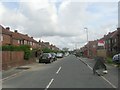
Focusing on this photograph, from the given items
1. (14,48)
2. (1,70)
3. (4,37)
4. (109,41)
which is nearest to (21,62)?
(14,48)

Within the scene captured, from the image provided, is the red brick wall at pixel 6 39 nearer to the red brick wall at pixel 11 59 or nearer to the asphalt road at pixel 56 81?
the red brick wall at pixel 11 59

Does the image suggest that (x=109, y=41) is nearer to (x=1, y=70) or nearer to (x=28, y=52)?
(x=28, y=52)

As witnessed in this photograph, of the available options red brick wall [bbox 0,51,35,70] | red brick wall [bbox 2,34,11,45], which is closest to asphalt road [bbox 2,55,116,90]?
red brick wall [bbox 0,51,35,70]

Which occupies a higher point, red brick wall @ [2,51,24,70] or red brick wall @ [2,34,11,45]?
red brick wall @ [2,34,11,45]

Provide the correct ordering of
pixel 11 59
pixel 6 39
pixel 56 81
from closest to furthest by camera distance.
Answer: pixel 56 81
pixel 11 59
pixel 6 39

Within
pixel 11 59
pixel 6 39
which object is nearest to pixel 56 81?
pixel 11 59

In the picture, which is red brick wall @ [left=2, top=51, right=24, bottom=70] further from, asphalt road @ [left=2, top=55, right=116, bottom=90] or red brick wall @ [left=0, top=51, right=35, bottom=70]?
asphalt road @ [left=2, top=55, right=116, bottom=90]

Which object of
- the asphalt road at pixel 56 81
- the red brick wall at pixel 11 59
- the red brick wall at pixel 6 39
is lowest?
the asphalt road at pixel 56 81

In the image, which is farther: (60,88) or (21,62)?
(21,62)

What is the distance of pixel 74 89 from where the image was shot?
49.2ft

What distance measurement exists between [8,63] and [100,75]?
13.2 m

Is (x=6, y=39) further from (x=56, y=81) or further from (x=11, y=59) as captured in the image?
(x=56, y=81)

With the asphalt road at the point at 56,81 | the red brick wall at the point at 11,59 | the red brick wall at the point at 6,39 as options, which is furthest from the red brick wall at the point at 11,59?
the red brick wall at the point at 6,39

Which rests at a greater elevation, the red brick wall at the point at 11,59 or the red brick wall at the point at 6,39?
the red brick wall at the point at 6,39
